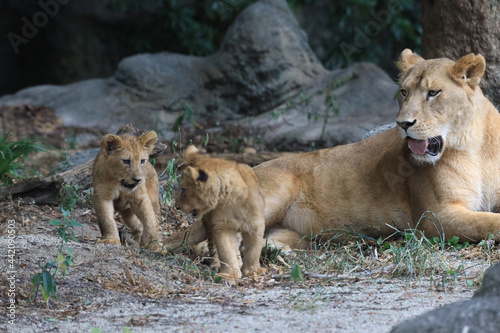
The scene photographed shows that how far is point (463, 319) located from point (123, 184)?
286cm

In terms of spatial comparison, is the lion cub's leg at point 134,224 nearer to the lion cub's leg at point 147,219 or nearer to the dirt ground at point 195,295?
the lion cub's leg at point 147,219

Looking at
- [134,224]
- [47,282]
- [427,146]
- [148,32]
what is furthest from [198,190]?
[148,32]

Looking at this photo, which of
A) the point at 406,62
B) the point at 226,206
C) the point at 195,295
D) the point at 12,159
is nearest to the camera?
the point at 195,295

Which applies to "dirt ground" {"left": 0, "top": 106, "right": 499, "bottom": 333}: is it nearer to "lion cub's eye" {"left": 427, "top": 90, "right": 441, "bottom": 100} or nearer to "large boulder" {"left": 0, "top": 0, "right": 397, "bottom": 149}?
"lion cub's eye" {"left": 427, "top": 90, "right": 441, "bottom": 100}

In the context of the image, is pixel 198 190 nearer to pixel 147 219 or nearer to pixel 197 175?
pixel 197 175

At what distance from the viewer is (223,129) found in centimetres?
1066

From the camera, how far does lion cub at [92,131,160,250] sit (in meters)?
4.81

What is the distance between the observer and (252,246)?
452 cm

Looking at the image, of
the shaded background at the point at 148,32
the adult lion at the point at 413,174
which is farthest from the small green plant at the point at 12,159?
the shaded background at the point at 148,32

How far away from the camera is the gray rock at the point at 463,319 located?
8.31 feet

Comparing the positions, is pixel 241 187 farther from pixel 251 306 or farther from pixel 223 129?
pixel 223 129

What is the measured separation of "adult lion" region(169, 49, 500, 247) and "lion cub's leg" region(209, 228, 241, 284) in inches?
28.4

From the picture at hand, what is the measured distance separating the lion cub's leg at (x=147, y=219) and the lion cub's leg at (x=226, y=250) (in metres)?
0.66

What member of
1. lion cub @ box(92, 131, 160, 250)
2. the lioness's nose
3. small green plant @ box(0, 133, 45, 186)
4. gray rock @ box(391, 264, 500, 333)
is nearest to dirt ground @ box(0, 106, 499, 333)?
lion cub @ box(92, 131, 160, 250)
